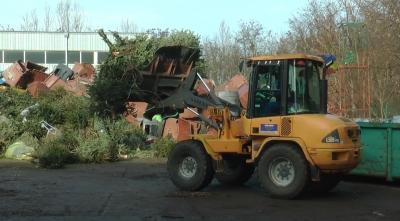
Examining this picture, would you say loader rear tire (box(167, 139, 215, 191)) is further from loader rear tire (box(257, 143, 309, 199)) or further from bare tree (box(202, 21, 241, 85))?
bare tree (box(202, 21, 241, 85))

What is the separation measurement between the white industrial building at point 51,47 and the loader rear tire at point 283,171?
29801 millimetres

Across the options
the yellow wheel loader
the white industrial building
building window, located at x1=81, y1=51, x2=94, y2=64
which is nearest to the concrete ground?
the yellow wheel loader

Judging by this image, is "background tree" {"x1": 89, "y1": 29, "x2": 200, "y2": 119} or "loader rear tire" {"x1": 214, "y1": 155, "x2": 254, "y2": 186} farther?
"background tree" {"x1": 89, "y1": 29, "x2": 200, "y2": 119}

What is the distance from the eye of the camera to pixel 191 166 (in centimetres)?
1184

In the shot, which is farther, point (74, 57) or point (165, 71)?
point (74, 57)

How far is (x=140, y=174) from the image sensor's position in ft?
47.9

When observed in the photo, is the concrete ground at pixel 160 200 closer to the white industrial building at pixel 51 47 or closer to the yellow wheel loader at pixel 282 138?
the yellow wheel loader at pixel 282 138

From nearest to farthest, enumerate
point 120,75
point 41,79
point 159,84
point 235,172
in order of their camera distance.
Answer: point 235,172 → point 159,84 → point 120,75 → point 41,79

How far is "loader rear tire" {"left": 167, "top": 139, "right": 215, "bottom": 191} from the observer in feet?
37.8

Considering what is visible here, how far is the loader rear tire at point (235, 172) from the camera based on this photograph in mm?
12446

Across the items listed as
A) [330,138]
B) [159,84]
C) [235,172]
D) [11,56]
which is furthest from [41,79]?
[330,138]

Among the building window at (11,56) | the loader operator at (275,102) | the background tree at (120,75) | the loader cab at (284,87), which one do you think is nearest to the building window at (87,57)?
the building window at (11,56)

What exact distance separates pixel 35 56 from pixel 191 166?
98.6 ft

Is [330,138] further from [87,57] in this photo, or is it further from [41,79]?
[87,57]
